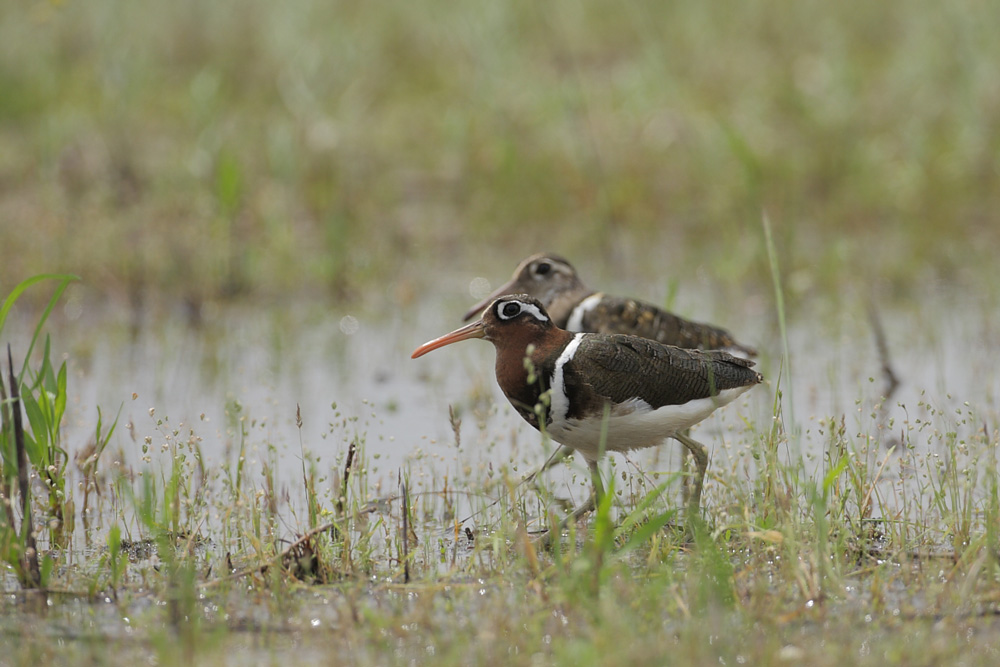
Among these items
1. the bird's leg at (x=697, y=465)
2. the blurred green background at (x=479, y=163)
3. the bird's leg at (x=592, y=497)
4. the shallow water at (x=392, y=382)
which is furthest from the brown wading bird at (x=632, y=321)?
the blurred green background at (x=479, y=163)

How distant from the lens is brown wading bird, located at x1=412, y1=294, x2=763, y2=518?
4820mm

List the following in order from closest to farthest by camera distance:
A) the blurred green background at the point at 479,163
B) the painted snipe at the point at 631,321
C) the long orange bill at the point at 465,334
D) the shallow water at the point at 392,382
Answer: the long orange bill at the point at 465,334
the shallow water at the point at 392,382
the painted snipe at the point at 631,321
the blurred green background at the point at 479,163

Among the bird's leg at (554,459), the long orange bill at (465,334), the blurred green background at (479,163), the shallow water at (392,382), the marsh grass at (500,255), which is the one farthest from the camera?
the blurred green background at (479,163)

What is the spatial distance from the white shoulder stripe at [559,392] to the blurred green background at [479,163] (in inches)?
125

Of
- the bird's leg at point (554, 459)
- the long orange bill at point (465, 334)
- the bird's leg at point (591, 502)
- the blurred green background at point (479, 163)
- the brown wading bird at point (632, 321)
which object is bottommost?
the bird's leg at point (591, 502)

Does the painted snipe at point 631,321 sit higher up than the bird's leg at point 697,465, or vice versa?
the painted snipe at point 631,321

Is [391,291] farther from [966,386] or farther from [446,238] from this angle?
[966,386]

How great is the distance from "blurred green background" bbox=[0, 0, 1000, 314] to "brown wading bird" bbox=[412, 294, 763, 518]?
2911 millimetres

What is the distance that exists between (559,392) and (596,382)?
15 centimetres

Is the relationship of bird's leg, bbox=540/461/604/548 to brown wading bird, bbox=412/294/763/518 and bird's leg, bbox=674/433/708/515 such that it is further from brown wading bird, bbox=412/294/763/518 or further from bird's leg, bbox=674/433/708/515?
bird's leg, bbox=674/433/708/515

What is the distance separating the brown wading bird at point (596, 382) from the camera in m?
4.82

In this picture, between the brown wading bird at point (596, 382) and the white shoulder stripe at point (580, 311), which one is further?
the white shoulder stripe at point (580, 311)

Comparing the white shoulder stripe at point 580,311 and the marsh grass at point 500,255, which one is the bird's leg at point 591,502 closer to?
the marsh grass at point 500,255

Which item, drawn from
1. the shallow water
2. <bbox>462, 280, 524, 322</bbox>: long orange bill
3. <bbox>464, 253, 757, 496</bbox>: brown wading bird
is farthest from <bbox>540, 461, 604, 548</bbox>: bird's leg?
<bbox>462, 280, 524, 322</bbox>: long orange bill
